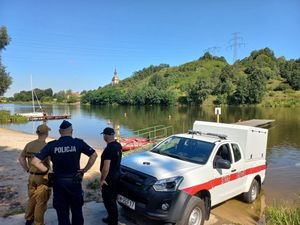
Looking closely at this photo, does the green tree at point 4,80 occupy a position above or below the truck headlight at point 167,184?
above

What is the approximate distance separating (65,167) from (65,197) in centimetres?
51

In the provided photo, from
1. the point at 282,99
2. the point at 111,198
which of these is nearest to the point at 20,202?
the point at 111,198

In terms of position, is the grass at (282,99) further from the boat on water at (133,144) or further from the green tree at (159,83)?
the boat on water at (133,144)

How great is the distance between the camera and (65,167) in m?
4.99

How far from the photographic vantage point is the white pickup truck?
5.95 metres

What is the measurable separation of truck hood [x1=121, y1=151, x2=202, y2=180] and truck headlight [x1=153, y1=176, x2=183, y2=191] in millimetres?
→ 83

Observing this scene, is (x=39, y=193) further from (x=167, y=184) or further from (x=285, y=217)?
(x=285, y=217)

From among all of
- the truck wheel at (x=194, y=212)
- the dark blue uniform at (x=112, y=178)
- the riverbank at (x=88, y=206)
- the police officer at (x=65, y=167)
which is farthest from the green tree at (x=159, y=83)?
the police officer at (x=65, y=167)

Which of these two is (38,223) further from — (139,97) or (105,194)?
(139,97)

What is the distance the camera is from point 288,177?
15.4 m

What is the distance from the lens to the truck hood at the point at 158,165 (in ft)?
20.5

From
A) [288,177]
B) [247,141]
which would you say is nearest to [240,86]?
[288,177]

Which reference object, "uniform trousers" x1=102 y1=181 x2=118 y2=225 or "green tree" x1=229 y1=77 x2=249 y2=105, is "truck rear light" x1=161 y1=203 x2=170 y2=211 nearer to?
"uniform trousers" x1=102 y1=181 x2=118 y2=225

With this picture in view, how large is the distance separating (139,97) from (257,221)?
113703 millimetres
